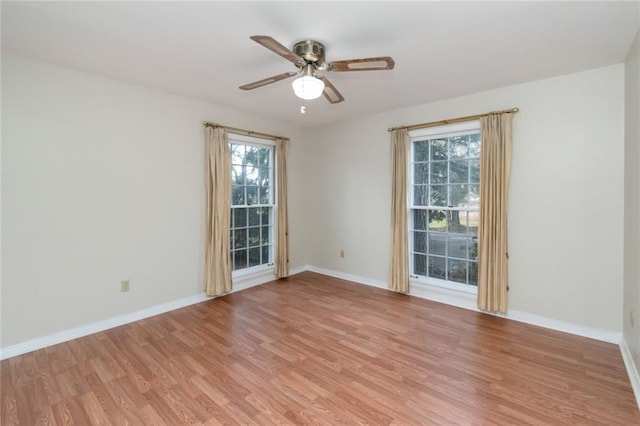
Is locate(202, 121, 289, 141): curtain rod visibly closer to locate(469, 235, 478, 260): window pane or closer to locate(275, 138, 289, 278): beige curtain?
locate(275, 138, 289, 278): beige curtain

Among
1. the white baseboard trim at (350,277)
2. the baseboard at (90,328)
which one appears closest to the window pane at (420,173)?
the white baseboard trim at (350,277)

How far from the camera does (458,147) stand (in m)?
3.73

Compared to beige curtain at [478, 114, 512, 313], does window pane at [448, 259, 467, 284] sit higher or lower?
lower

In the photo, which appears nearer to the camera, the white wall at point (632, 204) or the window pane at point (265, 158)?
the white wall at point (632, 204)

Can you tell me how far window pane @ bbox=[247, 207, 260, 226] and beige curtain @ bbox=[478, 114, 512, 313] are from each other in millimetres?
3069

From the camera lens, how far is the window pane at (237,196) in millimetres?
4309

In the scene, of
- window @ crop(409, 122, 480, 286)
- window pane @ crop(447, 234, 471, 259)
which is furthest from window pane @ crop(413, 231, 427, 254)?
window pane @ crop(447, 234, 471, 259)

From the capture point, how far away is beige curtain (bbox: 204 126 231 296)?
152 inches

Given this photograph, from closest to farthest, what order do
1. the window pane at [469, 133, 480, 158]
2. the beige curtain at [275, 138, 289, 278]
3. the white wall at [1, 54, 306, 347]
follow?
the white wall at [1, 54, 306, 347]
the window pane at [469, 133, 480, 158]
the beige curtain at [275, 138, 289, 278]

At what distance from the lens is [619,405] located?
196 centimetres

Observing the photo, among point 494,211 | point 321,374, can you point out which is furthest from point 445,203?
point 321,374

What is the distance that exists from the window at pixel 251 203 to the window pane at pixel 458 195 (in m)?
2.64

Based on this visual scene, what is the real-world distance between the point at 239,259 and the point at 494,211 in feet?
11.1

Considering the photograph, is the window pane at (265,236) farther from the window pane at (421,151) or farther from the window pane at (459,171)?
the window pane at (459,171)
